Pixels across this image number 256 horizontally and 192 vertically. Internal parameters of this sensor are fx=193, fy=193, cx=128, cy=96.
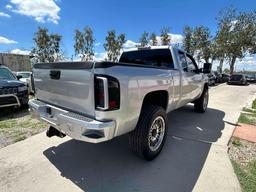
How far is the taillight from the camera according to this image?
2279 mm

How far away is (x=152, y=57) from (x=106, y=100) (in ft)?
9.01

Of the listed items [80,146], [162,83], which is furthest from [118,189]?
[162,83]

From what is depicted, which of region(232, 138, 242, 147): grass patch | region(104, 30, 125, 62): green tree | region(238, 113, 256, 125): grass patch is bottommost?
region(238, 113, 256, 125): grass patch

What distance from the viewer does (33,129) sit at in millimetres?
4832

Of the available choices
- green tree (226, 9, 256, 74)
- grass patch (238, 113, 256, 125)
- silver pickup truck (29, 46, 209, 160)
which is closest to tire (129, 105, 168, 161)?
silver pickup truck (29, 46, 209, 160)

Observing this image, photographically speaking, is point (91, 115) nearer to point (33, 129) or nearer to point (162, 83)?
point (162, 83)

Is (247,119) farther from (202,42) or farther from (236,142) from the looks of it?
(202,42)

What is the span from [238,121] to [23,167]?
18.8 feet

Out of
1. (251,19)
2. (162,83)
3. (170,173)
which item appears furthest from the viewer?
(251,19)

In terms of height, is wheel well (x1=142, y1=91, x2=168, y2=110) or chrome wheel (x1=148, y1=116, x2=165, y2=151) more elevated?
wheel well (x1=142, y1=91, x2=168, y2=110)

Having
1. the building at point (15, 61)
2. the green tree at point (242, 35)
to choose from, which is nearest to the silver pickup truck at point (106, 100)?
the building at point (15, 61)

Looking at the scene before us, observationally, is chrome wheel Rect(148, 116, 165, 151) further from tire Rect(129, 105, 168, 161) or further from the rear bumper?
the rear bumper

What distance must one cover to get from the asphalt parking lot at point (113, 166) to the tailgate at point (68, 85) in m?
1.01

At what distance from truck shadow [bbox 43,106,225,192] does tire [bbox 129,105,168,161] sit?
184 mm
